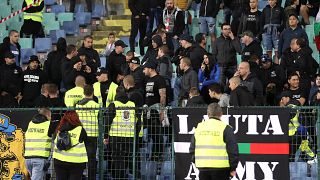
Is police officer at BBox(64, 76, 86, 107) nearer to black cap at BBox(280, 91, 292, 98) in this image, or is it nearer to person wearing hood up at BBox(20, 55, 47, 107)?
person wearing hood up at BBox(20, 55, 47, 107)

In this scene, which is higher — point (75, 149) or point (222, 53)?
point (222, 53)

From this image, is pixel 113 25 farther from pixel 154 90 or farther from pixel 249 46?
pixel 154 90

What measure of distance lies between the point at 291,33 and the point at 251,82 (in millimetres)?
2725

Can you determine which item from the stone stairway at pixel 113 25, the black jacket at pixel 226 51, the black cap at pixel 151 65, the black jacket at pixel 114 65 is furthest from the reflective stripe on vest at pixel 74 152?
the stone stairway at pixel 113 25

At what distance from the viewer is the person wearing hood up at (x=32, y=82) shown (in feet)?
67.9

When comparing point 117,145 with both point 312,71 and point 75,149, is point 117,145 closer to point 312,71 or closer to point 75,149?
point 75,149

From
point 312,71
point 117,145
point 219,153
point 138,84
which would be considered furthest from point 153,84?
point 219,153

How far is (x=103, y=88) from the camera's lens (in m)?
19.2

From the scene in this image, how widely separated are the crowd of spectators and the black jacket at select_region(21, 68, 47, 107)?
0.02 meters

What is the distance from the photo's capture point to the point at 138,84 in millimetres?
19391

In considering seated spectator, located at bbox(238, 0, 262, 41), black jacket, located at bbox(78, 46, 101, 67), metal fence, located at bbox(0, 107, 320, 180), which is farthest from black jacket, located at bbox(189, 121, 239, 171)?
seated spectator, located at bbox(238, 0, 262, 41)

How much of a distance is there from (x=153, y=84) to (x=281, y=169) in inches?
139

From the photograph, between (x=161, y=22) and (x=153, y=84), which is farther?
(x=161, y=22)

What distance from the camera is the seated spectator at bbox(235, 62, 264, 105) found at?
59.2ft
